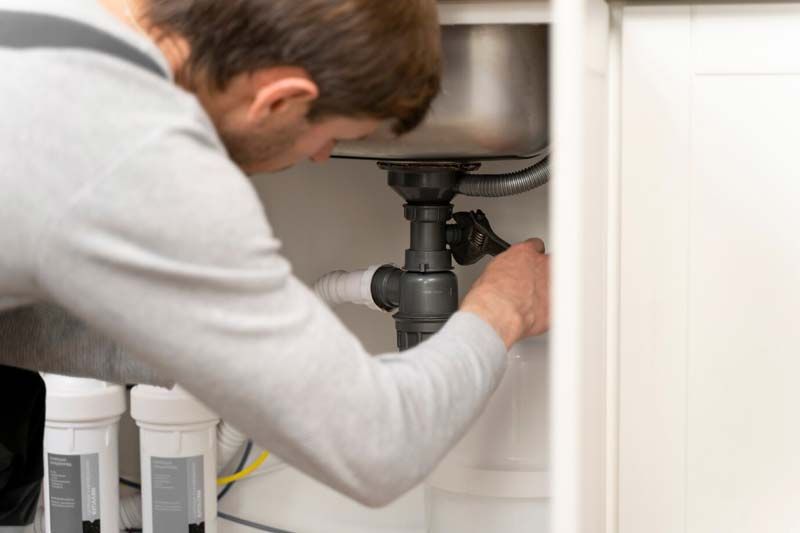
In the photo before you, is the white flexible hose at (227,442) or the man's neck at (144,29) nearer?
the man's neck at (144,29)

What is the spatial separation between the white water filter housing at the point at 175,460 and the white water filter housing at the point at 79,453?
0.15 ft

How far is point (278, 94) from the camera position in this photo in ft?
2.69

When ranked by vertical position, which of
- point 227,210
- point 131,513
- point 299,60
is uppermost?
point 299,60

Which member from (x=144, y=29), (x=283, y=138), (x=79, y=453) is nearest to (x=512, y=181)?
(x=283, y=138)

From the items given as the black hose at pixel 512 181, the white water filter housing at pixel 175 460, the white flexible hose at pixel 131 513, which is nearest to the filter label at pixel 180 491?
the white water filter housing at pixel 175 460

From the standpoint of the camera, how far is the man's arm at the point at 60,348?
1030 mm

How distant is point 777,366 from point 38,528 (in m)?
1.06

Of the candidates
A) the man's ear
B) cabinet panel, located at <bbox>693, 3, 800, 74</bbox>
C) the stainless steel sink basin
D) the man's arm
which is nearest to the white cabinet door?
cabinet panel, located at <bbox>693, 3, 800, 74</bbox>

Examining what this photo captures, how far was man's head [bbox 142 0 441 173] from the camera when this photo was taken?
0.80m

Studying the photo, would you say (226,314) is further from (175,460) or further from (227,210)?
(175,460)

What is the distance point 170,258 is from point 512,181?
64cm

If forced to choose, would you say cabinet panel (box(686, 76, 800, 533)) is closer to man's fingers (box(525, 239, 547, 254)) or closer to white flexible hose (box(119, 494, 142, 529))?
man's fingers (box(525, 239, 547, 254))

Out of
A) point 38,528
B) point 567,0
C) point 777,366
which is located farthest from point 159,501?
point 567,0

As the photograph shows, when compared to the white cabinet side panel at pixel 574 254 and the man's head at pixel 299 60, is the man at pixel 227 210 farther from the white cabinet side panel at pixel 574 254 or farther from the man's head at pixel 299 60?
the white cabinet side panel at pixel 574 254
